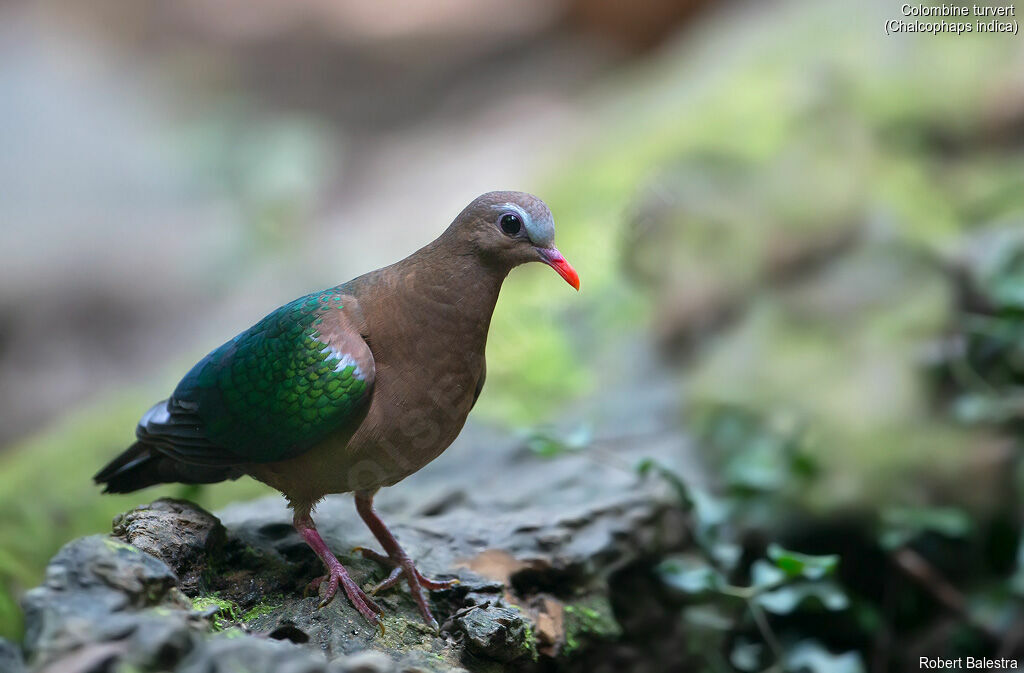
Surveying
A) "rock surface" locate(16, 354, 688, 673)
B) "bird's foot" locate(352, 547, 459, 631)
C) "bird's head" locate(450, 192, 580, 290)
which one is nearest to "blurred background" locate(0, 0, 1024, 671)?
"rock surface" locate(16, 354, 688, 673)

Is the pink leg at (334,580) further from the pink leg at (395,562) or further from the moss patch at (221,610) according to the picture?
the moss patch at (221,610)

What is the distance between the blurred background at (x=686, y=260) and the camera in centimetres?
474

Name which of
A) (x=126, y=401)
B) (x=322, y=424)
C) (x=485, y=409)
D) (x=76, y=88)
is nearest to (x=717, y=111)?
(x=485, y=409)

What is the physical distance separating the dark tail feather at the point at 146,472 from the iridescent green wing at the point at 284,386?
123 mm

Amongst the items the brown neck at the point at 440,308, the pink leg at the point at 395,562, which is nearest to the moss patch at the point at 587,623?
the pink leg at the point at 395,562

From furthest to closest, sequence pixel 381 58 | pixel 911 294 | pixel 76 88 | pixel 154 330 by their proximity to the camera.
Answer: pixel 381 58, pixel 76 88, pixel 154 330, pixel 911 294

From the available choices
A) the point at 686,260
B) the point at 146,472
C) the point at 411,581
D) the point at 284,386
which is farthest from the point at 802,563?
the point at 686,260

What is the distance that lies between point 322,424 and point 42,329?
295 inches

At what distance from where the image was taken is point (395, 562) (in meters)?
3.50

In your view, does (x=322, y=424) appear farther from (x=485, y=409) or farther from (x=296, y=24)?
(x=296, y=24)

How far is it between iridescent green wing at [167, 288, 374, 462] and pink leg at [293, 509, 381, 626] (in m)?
0.29

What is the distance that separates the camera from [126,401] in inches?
240

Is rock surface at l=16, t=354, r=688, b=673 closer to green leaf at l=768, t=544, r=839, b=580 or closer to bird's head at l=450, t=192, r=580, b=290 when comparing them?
green leaf at l=768, t=544, r=839, b=580

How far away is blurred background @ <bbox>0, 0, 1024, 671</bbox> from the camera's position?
4742 mm
